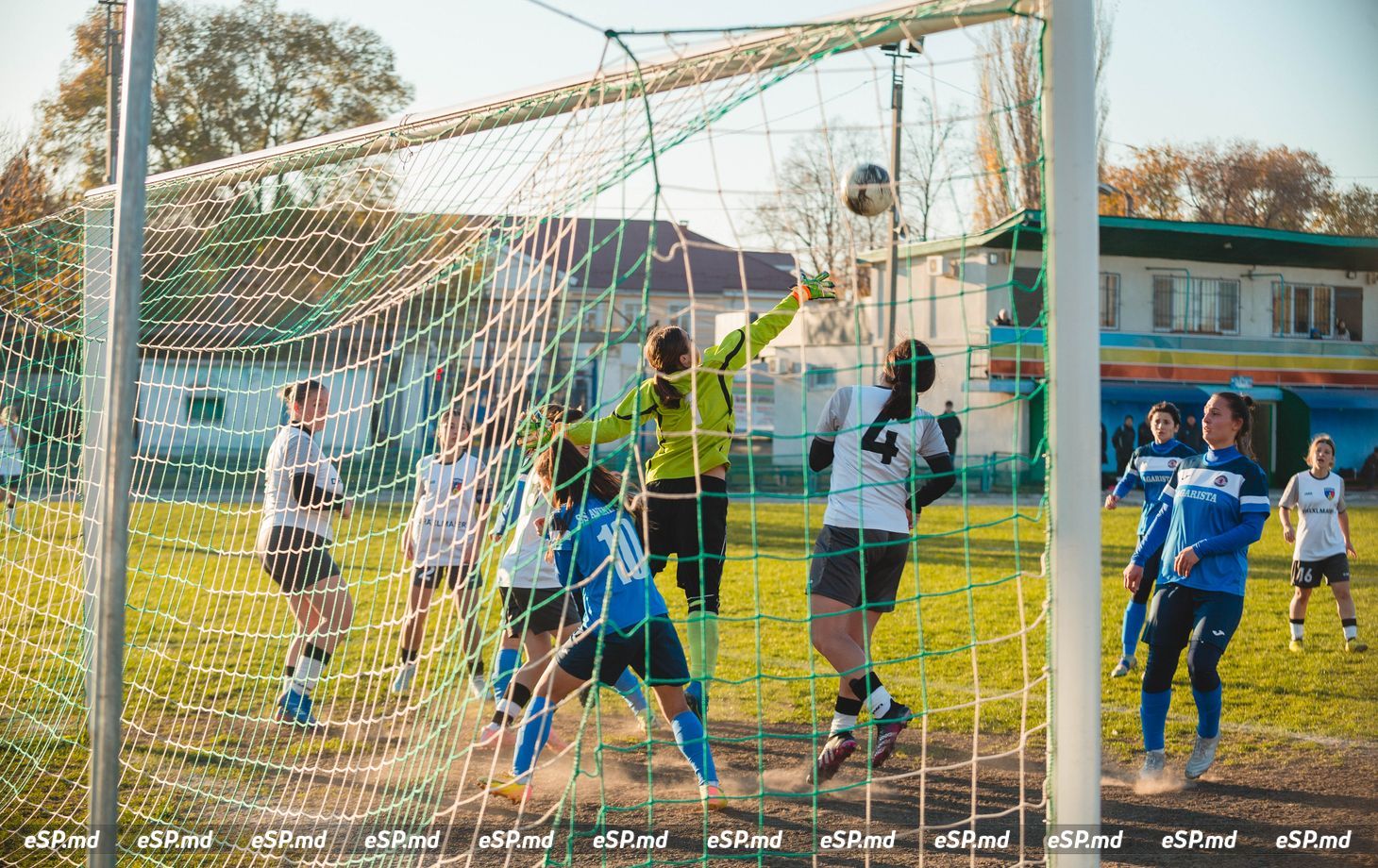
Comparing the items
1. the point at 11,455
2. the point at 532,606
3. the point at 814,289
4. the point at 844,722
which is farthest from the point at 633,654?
the point at 11,455

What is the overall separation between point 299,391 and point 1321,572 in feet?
22.7

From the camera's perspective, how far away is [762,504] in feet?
61.7

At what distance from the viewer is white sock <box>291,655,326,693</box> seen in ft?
18.9

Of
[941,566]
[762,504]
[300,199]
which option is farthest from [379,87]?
[300,199]

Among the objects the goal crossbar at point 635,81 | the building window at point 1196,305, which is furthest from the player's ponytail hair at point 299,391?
the building window at point 1196,305

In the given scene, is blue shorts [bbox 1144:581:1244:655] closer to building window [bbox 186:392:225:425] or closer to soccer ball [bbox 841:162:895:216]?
soccer ball [bbox 841:162:895:216]

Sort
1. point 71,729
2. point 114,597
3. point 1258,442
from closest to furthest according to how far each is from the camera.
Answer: point 114,597
point 71,729
point 1258,442

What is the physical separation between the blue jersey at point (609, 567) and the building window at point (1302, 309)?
29.4 metres

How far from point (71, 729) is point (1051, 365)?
5236mm

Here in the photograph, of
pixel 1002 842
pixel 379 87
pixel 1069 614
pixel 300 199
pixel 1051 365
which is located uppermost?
pixel 379 87

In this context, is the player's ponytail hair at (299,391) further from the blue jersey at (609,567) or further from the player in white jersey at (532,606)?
the blue jersey at (609,567)

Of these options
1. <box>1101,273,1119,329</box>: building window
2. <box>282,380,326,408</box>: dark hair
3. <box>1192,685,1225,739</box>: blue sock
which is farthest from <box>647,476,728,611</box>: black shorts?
<box>1101,273,1119,329</box>: building window

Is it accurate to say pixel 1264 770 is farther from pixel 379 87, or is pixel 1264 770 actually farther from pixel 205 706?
pixel 379 87

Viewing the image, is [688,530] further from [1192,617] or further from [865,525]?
[1192,617]
